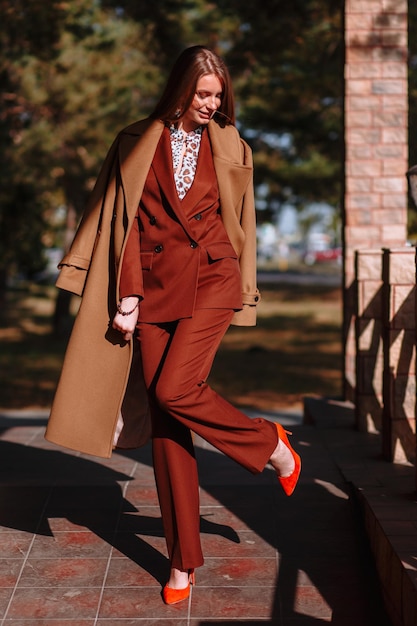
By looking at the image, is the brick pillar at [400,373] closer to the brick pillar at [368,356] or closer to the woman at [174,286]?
the brick pillar at [368,356]

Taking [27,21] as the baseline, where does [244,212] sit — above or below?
below

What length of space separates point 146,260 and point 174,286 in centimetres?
17

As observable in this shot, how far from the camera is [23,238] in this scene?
20969 mm

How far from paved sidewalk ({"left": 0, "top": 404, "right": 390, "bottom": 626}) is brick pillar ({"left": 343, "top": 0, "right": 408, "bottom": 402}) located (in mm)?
2393

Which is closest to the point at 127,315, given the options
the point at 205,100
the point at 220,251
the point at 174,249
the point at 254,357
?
the point at 174,249

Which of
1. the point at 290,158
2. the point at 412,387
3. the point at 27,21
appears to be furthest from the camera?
the point at 290,158

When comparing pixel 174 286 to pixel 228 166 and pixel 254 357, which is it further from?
pixel 254 357

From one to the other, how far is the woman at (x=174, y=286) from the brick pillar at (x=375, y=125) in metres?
3.56

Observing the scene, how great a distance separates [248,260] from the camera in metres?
4.22

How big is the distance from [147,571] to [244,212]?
59.5 inches

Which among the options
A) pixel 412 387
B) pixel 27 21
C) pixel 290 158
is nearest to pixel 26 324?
pixel 290 158

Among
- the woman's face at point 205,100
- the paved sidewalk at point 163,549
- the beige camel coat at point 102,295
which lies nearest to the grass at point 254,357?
the paved sidewalk at point 163,549

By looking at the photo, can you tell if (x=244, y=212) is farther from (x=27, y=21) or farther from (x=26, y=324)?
(x=26, y=324)

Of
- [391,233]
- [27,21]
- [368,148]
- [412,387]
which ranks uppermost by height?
[27,21]
